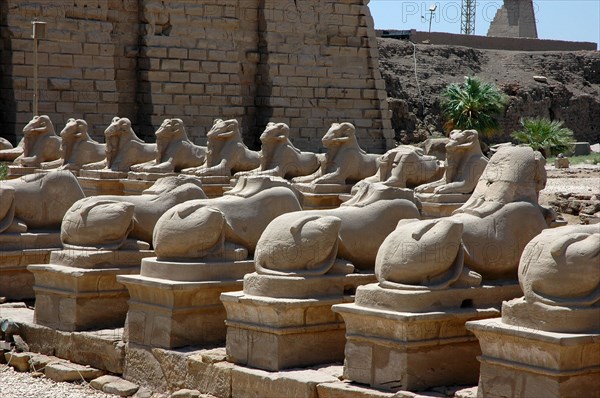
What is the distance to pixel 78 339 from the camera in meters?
8.02

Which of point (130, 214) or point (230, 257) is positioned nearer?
point (230, 257)

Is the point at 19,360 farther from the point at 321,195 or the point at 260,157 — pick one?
the point at 260,157

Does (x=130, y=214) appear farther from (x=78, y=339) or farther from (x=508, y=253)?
(x=508, y=253)

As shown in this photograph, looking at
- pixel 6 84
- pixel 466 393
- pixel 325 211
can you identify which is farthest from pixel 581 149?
pixel 466 393

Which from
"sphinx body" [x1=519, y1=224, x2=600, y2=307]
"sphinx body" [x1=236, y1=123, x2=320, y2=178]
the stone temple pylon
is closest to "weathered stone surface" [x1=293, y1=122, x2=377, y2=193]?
"sphinx body" [x1=236, y1=123, x2=320, y2=178]

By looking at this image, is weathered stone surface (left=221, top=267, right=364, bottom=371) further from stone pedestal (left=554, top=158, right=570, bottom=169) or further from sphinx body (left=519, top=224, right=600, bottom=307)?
stone pedestal (left=554, top=158, right=570, bottom=169)

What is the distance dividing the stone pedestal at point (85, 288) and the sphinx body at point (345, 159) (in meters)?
3.24

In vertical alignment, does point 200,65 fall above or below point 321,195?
above

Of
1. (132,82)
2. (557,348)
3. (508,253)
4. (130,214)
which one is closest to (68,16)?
(132,82)

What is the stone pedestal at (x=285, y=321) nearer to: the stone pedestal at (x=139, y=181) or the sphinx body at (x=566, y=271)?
the sphinx body at (x=566, y=271)

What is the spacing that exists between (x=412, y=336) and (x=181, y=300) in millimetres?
1931

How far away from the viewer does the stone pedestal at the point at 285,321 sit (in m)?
6.50

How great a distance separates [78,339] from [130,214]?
3.31 ft

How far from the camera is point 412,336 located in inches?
231
